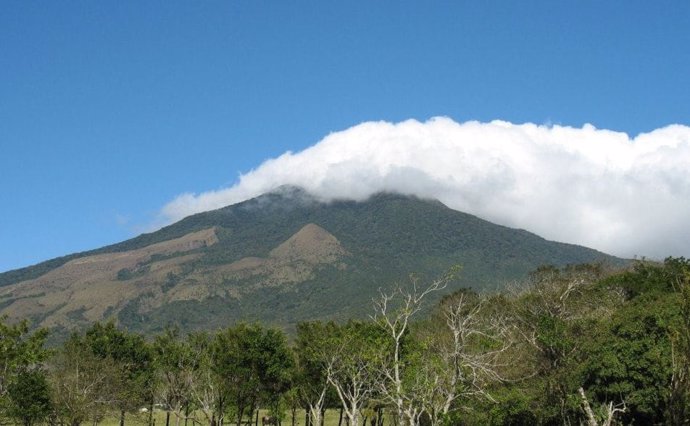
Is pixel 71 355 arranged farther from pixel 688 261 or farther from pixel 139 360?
pixel 688 261

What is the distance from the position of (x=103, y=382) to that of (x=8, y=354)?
20088 millimetres

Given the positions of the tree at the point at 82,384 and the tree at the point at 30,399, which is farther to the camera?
the tree at the point at 30,399

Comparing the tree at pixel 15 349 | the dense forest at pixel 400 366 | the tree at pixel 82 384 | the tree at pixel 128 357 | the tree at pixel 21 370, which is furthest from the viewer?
the tree at pixel 128 357

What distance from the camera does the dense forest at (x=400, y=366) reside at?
34.4 metres

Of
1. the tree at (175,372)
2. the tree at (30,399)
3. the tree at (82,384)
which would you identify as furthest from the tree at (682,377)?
the tree at (175,372)

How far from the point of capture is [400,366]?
4484 cm

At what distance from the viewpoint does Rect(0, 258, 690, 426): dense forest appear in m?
34.4

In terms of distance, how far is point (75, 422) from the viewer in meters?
49.5

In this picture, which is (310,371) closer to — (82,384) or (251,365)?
(251,365)

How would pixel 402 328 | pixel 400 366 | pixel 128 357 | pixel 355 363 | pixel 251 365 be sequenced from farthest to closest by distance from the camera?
pixel 128 357 → pixel 251 365 → pixel 400 366 → pixel 355 363 → pixel 402 328

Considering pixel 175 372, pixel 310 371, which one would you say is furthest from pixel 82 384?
pixel 310 371

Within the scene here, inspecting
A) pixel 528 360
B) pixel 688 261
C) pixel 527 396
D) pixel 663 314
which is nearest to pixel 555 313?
pixel 528 360

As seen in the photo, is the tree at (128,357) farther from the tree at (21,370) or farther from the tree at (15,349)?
the tree at (15,349)

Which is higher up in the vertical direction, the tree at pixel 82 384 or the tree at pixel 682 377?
the tree at pixel 682 377
